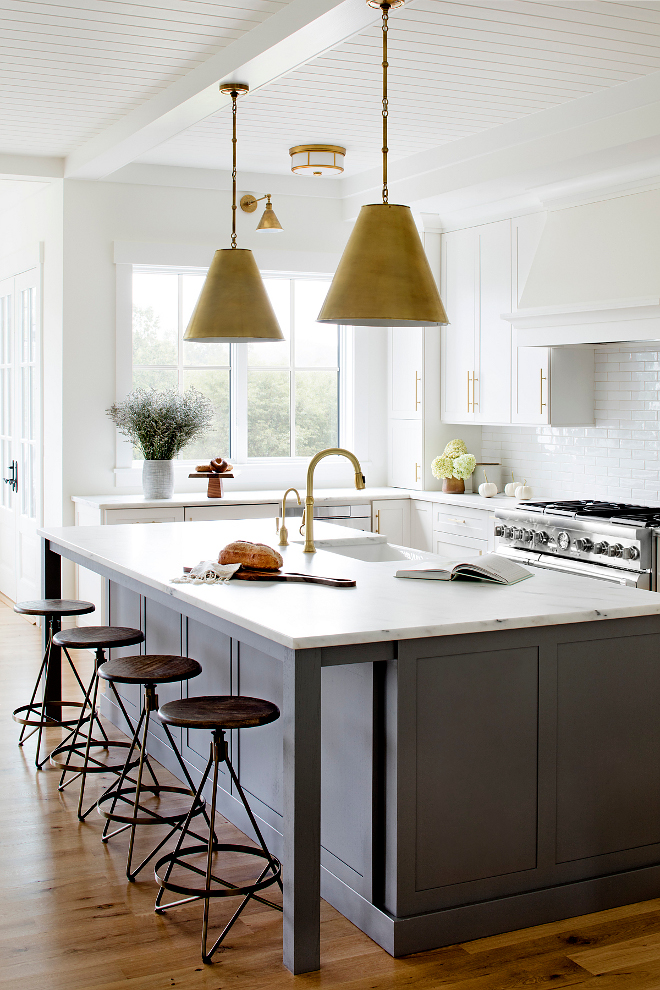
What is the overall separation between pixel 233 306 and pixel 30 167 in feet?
10.7

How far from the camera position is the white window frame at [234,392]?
6.72 metres

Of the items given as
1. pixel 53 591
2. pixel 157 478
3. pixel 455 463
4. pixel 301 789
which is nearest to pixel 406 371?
pixel 455 463

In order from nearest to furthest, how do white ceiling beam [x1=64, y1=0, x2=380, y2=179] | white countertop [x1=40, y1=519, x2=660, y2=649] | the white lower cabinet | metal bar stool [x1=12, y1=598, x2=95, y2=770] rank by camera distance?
1. white countertop [x1=40, y1=519, x2=660, y2=649]
2. white ceiling beam [x1=64, y1=0, x2=380, y2=179]
3. metal bar stool [x1=12, y1=598, x2=95, y2=770]
4. the white lower cabinet

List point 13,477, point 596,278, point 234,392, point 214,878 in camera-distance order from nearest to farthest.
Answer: point 214,878, point 596,278, point 234,392, point 13,477

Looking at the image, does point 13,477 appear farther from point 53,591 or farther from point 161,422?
point 53,591

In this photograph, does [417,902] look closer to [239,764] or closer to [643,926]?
[643,926]

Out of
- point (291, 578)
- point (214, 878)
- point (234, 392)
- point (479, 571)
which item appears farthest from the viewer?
point (234, 392)

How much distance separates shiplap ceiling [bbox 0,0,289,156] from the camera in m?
3.94

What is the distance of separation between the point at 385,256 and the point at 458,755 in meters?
1.41

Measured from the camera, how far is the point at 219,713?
2.99 m

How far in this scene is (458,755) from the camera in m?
2.92

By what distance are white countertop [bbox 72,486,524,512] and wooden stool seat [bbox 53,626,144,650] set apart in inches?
77.6

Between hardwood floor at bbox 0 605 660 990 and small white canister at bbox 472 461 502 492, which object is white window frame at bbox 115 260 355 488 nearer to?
small white canister at bbox 472 461 502 492

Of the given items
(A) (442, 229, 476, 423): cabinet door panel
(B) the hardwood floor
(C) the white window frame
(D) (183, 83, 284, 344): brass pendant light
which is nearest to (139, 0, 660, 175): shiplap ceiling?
(A) (442, 229, 476, 423): cabinet door panel
